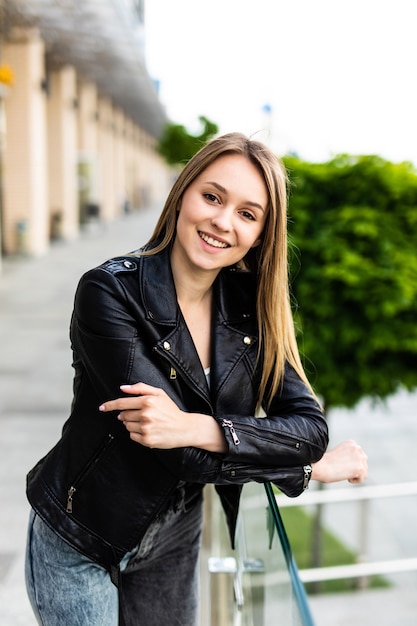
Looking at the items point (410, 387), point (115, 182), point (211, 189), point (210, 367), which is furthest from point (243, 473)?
point (115, 182)

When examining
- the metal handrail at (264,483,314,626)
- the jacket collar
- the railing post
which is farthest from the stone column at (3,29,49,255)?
the metal handrail at (264,483,314,626)

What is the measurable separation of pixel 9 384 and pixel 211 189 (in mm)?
5163

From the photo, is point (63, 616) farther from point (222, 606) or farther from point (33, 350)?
point (33, 350)

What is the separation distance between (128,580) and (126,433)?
55 cm

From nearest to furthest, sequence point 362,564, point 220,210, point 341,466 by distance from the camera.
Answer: point 220,210 < point 341,466 < point 362,564

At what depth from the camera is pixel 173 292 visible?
5.66 feet

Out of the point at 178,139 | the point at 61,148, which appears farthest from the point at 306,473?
the point at 178,139

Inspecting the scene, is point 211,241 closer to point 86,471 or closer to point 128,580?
point 86,471

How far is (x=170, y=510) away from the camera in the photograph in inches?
71.9

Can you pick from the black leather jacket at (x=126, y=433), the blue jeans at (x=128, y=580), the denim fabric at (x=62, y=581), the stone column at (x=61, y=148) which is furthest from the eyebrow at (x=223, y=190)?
the stone column at (x=61, y=148)

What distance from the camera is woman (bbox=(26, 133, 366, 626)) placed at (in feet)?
5.29

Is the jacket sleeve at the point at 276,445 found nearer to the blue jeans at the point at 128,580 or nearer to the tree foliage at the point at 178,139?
the blue jeans at the point at 128,580

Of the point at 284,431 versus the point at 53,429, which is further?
the point at 53,429

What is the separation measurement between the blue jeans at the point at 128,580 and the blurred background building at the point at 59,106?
10.6m
